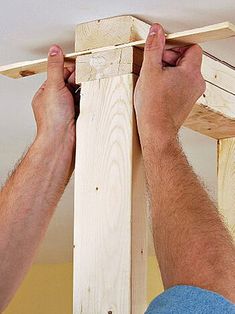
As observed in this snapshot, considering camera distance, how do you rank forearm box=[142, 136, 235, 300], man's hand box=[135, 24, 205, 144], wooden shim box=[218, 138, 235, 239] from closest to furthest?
forearm box=[142, 136, 235, 300]
man's hand box=[135, 24, 205, 144]
wooden shim box=[218, 138, 235, 239]

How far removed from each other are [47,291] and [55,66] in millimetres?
3432

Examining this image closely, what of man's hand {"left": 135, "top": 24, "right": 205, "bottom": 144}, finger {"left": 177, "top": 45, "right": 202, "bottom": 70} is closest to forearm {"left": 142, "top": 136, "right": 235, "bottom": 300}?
man's hand {"left": 135, "top": 24, "right": 205, "bottom": 144}

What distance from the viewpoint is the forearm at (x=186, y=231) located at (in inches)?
48.1

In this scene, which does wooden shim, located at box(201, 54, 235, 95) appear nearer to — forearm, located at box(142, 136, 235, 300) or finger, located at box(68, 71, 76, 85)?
finger, located at box(68, 71, 76, 85)

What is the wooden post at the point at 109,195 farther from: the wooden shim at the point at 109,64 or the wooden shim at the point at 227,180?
the wooden shim at the point at 227,180

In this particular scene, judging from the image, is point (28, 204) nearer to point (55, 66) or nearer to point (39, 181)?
point (39, 181)

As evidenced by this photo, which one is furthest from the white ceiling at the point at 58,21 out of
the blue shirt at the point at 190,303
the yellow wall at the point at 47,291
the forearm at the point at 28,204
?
the yellow wall at the point at 47,291

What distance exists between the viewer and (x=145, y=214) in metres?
1.68

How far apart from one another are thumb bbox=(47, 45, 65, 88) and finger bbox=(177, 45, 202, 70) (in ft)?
0.81

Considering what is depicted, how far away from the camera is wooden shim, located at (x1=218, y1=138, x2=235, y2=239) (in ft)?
7.85

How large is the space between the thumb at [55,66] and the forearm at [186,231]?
367 mm

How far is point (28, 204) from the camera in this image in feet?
5.65

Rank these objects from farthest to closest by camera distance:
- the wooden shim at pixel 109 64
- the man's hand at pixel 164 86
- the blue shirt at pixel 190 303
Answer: the wooden shim at pixel 109 64
the man's hand at pixel 164 86
the blue shirt at pixel 190 303

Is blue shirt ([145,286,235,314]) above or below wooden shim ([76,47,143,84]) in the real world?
below
